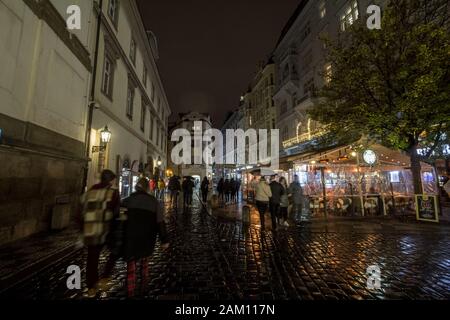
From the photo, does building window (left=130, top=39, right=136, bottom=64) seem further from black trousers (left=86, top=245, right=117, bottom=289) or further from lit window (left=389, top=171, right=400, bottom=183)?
lit window (left=389, top=171, right=400, bottom=183)

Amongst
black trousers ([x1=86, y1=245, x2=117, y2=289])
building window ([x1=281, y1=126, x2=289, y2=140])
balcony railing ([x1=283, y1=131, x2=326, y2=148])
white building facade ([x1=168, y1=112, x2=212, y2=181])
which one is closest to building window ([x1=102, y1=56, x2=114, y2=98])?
black trousers ([x1=86, y1=245, x2=117, y2=289])

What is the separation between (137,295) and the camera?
3.85 meters

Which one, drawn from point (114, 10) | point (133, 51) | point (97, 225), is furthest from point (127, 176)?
point (97, 225)

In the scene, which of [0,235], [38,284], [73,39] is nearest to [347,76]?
[73,39]

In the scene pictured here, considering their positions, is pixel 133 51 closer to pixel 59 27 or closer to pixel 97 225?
pixel 59 27

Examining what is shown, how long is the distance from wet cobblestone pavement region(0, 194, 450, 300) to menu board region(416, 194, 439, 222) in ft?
6.84

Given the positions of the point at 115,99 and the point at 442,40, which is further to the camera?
the point at 115,99

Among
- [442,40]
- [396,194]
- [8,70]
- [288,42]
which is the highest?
[288,42]

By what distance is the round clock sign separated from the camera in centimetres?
1152

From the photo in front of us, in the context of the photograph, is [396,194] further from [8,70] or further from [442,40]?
[8,70]

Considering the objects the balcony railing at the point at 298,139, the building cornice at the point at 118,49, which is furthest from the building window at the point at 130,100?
the balcony railing at the point at 298,139

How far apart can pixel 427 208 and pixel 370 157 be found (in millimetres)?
3066

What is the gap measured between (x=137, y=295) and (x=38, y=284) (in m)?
1.94

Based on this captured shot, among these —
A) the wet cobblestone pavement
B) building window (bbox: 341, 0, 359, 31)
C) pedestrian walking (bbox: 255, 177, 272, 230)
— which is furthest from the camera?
building window (bbox: 341, 0, 359, 31)
